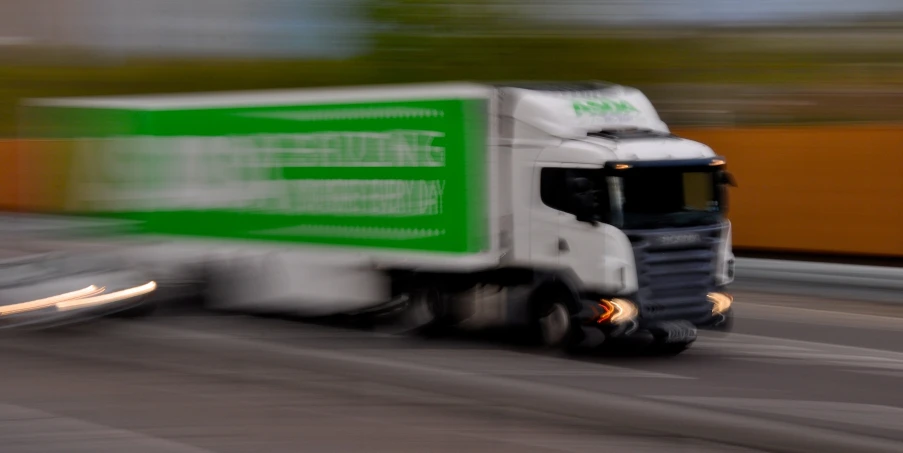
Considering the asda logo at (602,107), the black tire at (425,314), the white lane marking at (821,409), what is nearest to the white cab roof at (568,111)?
the asda logo at (602,107)

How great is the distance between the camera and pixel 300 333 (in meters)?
13.7

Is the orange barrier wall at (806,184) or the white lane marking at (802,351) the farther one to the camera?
the orange barrier wall at (806,184)

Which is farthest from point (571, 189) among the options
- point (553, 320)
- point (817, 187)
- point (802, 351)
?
Result: point (817, 187)

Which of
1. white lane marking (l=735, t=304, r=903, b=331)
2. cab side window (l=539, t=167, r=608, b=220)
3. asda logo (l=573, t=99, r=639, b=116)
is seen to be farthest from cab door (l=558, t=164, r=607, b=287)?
white lane marking (l=735, t=304, r=903, b=331)

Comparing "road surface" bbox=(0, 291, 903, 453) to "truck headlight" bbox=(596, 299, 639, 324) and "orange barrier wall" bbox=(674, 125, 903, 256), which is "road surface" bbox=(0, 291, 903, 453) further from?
"orange barrier wall" bbox=(674, 125, 903, 256)

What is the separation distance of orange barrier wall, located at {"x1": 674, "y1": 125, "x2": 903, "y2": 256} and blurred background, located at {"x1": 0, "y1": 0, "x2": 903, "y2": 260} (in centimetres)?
2

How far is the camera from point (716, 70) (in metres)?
28.8

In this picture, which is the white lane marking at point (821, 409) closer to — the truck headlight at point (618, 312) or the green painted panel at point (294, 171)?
the truck headlight at point (618, 312)

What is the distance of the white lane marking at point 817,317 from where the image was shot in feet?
47.1

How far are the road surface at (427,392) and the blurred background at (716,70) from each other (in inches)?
211

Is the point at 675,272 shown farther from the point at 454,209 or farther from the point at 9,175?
the point at 9,175

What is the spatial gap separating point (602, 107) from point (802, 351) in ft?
9.86

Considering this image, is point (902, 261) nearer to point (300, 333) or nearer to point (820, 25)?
point (300, 333)

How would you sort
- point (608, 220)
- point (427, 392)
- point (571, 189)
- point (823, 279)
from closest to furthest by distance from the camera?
point (427, 392)
point (608, 220)
point (571, 189)
point (823, 279)
